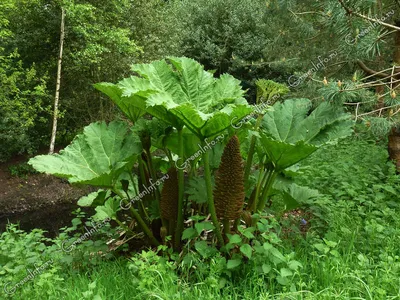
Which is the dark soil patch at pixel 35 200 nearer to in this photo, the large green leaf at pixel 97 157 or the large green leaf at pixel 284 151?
the large green leaf at pixel 97 157

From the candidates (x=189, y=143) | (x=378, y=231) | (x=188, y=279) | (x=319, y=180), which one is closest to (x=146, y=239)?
(x=188, y=279)

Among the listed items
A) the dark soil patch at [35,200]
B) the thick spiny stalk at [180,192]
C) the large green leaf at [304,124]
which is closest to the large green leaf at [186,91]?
the thick spiny stalk at [180,192]

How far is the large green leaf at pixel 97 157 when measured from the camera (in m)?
2.04

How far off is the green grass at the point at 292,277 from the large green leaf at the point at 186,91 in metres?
0.66

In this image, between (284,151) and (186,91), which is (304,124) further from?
(186,91)

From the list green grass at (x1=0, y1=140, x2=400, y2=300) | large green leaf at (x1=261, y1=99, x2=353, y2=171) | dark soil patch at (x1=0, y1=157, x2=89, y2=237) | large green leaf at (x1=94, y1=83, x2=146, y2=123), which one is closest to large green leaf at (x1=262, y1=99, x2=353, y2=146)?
large green leaf at (x1=261, y1=99, x2=353, y2=171)

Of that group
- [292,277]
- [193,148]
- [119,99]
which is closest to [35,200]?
[119,99]

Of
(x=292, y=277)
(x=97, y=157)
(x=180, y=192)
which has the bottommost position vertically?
(x=292, y=277)

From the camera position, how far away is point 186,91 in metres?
2.21

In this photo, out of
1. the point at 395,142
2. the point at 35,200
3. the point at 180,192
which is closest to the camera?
the point at 180,192

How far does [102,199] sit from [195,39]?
8920 mm

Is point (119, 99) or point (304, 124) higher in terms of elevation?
point (119, 99)

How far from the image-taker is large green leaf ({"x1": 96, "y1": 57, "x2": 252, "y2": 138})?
6.13 feet

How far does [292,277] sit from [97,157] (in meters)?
1.28
